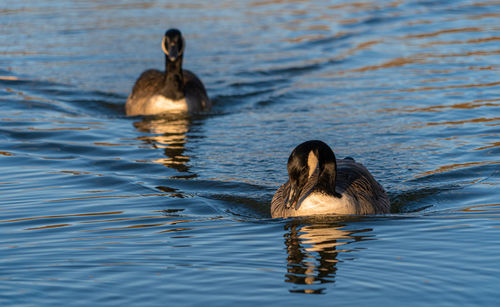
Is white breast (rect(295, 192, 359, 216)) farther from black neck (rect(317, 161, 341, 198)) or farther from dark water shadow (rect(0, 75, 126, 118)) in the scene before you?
dark water shadow (rect(0, 75, 126, 118))

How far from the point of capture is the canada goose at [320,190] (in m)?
9.58

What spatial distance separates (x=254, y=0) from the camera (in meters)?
30.8

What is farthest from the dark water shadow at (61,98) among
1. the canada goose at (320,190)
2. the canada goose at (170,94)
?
the canada goose at (320,190)

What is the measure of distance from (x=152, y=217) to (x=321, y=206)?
2.02 m

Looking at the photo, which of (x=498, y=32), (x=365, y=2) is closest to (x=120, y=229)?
(x=498, y=32)

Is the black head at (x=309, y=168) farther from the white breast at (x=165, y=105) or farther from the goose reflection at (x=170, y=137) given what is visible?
the white breast at (x=165, y=105)

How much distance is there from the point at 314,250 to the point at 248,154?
17.1 ft

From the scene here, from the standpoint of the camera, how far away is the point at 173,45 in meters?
17.8

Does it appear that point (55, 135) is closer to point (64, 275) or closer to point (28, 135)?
point (28, 135)

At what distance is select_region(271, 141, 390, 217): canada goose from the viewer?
958 centimetres

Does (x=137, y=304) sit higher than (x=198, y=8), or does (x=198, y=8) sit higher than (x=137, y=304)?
(x=198, y=8)

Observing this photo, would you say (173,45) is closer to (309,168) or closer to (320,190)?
(320,190)

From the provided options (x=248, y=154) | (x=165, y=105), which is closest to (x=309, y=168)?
(x=248, y=154)

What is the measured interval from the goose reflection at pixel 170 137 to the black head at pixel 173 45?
129 centimetres
